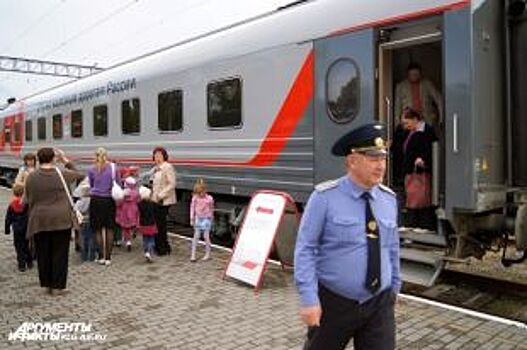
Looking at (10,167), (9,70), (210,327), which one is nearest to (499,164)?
(210,327)

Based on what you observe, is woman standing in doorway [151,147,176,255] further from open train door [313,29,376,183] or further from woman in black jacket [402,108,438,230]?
woman in black jacket [402,108,438,230]

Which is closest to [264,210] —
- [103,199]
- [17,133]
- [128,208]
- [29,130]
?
[103,199]

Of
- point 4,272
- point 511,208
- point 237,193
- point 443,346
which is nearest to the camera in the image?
point 443,346

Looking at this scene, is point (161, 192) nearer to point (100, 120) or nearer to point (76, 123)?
point (100, 120)

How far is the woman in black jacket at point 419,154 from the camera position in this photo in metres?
7.20

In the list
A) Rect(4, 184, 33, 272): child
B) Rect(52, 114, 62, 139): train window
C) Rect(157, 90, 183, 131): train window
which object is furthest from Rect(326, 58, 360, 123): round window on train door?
Rect(52, 114, 62, 139): train window

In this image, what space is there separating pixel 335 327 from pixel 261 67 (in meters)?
6.14

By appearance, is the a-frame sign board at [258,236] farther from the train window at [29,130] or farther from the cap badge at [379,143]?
the train window at [29,130]

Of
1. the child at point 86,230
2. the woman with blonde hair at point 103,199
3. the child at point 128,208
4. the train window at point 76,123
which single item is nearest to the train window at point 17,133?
the train window at point 76,123

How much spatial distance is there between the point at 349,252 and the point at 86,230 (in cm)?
636

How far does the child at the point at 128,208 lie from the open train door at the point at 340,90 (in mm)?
2777

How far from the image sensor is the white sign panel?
7.25 metres

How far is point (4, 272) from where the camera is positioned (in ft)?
27.2

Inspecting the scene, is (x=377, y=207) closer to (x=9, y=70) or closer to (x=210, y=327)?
(x=210, y=327)
